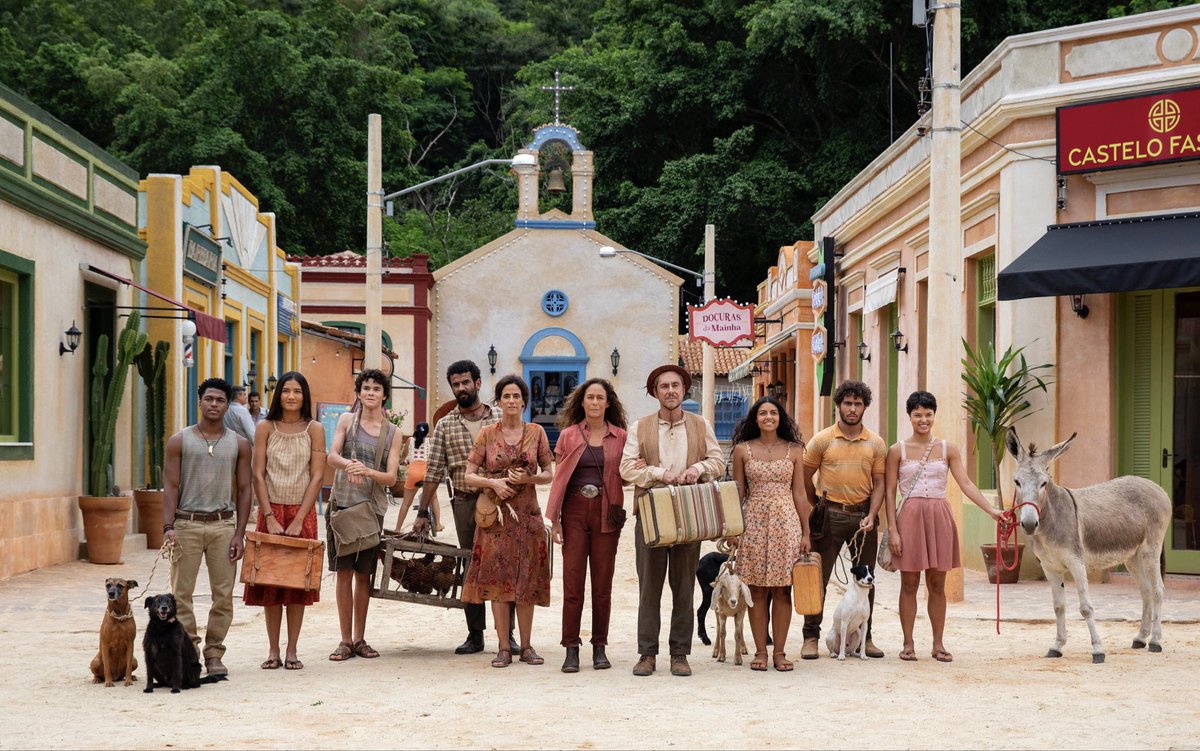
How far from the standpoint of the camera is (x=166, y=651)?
790cm

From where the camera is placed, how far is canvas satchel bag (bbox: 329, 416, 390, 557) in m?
8.86

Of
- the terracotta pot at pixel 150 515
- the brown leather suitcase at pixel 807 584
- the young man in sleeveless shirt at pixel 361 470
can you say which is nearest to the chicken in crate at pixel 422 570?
the young man in sleeveless shirt at pixel 361 470

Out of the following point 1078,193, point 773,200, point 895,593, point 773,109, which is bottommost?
Answer: point 895,593

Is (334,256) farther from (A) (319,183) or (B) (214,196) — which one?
(B) (214,196)

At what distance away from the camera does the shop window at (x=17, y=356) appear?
47.7 ft

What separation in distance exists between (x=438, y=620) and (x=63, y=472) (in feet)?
20.4

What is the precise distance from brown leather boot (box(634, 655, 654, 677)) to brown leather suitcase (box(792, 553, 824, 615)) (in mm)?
920

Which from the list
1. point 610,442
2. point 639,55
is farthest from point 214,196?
point 639,55

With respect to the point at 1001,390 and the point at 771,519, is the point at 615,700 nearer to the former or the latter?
the point at 771,519

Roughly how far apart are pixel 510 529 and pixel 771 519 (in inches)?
61.2

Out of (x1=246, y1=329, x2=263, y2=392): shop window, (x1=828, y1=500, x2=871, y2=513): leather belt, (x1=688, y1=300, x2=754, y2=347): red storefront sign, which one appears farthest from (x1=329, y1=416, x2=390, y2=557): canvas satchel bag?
(x1=688, y1=300, x2=754, y2=347): red storefront sign

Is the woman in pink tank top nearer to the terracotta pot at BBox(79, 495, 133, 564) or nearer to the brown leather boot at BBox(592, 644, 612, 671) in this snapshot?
the brown leather boot at BBox(592, 644, 612, 671)

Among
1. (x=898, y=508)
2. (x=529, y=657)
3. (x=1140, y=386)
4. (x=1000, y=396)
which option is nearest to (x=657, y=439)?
(x=529, y=657)

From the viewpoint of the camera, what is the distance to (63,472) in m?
15.8
